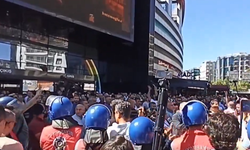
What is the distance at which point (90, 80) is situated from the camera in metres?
27.7

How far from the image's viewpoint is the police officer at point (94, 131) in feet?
10.7

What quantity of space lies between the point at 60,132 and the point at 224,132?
65.3 inches

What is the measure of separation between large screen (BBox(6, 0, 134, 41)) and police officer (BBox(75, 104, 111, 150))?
534 inches

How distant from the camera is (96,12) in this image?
2106 cm

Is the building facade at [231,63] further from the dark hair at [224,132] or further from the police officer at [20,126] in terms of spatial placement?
the dark hair at [224,132]

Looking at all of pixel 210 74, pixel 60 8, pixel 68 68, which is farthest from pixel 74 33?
pixel 210 74

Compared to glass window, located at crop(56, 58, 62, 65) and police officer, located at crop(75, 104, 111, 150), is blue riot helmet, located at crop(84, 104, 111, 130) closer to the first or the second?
police officer, located at crop(75, 104, 111, 150)

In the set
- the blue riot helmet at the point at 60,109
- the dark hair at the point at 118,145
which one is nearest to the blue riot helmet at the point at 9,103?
the blue riot helmet at the point at 60,109

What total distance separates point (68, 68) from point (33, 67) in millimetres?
5348

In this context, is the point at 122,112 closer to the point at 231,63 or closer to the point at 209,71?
the point at 231,63

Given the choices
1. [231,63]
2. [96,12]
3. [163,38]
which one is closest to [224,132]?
[96,12]

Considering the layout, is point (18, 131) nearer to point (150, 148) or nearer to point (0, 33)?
point (150, 148)

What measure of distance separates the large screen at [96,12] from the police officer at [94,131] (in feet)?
44.5

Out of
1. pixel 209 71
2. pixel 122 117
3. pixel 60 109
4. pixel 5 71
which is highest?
pixel 209 71
